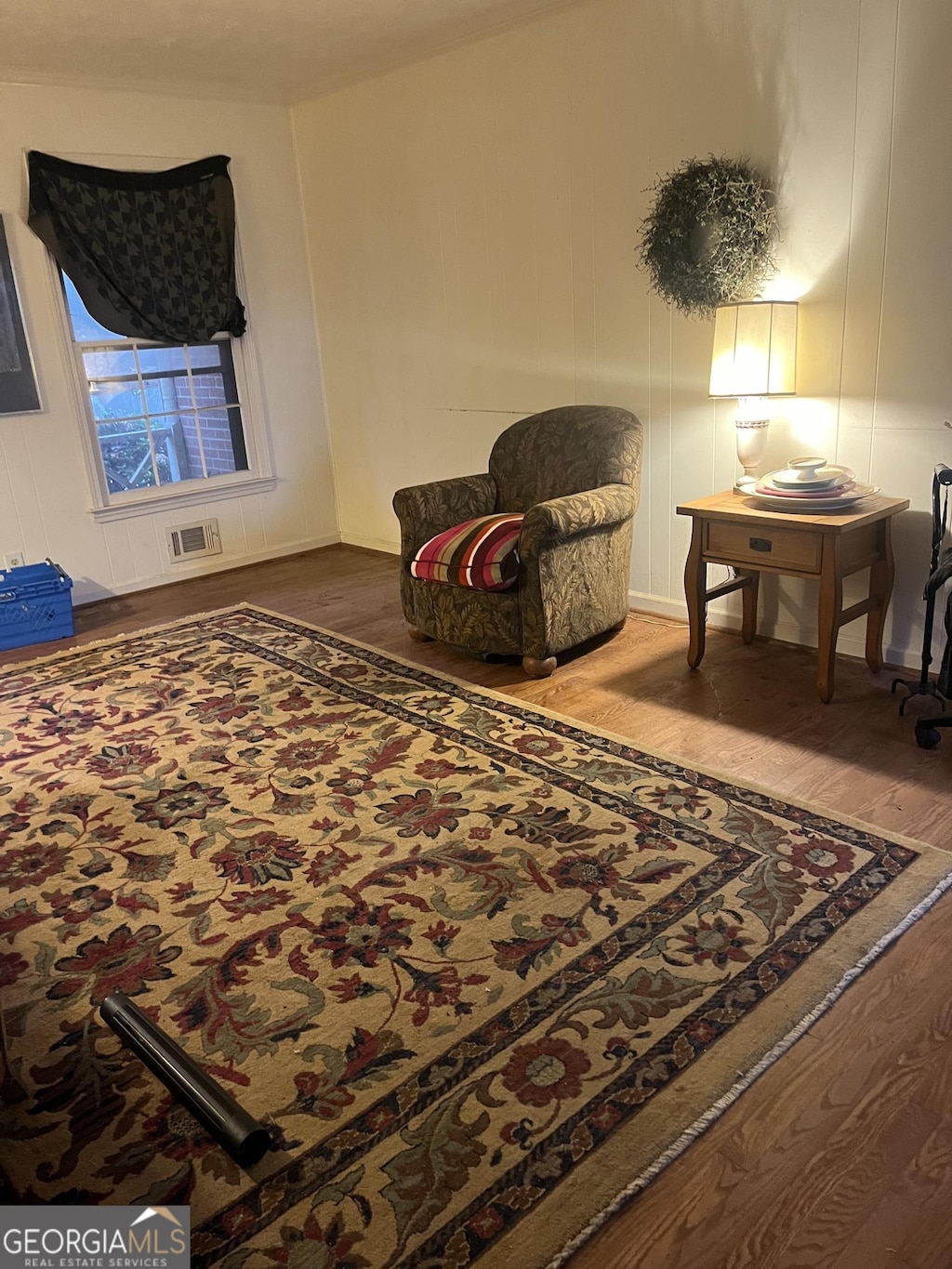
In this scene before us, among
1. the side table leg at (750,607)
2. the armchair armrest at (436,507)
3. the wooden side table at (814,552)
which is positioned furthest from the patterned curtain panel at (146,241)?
the side table leg at (750,607)

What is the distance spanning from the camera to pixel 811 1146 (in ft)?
5.33

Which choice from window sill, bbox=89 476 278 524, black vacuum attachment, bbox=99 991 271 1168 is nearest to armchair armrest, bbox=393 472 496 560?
window sill, bbox=89 476 278 524

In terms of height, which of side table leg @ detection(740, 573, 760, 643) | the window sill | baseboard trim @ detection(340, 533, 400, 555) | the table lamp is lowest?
baseboard trim @ detection(340, 533, 400, 555)

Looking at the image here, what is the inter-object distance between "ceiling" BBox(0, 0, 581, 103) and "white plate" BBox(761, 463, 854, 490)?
215 centimetres

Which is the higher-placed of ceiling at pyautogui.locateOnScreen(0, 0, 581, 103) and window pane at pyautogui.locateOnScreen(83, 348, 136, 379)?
ceiling at pyautogui.locateOnScreen(0, 0, 581, 103)

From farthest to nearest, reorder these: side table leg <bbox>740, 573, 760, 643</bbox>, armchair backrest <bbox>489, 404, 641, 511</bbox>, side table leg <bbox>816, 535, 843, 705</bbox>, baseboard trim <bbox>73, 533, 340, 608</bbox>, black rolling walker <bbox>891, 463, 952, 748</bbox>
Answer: baseboard trim <bbox>73, 533, 340, 608</bbox>, armchair backrest <bbox>489, 404, 641, 511</bbox>, side table leg <bbox>740, 573, 760, 643</bbox>, side table leg <bbox>816, 535, 843, 705</bbox>, black rolling walker <bbox>891, 463, 952, 748</bbox>

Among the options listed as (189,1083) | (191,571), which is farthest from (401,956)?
(191,571)

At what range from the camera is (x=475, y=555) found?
11.9 feet

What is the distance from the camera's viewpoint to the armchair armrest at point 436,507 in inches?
158

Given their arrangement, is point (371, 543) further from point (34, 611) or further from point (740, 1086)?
point (740, 1086)

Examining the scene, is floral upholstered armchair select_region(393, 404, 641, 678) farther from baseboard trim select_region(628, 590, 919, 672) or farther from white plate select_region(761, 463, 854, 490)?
white plate select_region(761, 463, 854, 490)

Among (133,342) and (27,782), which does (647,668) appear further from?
(133,342)

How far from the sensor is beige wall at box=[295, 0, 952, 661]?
3180 millimetres

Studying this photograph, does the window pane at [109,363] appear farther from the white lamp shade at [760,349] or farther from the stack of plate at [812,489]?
the stack of plate at [812,489]
